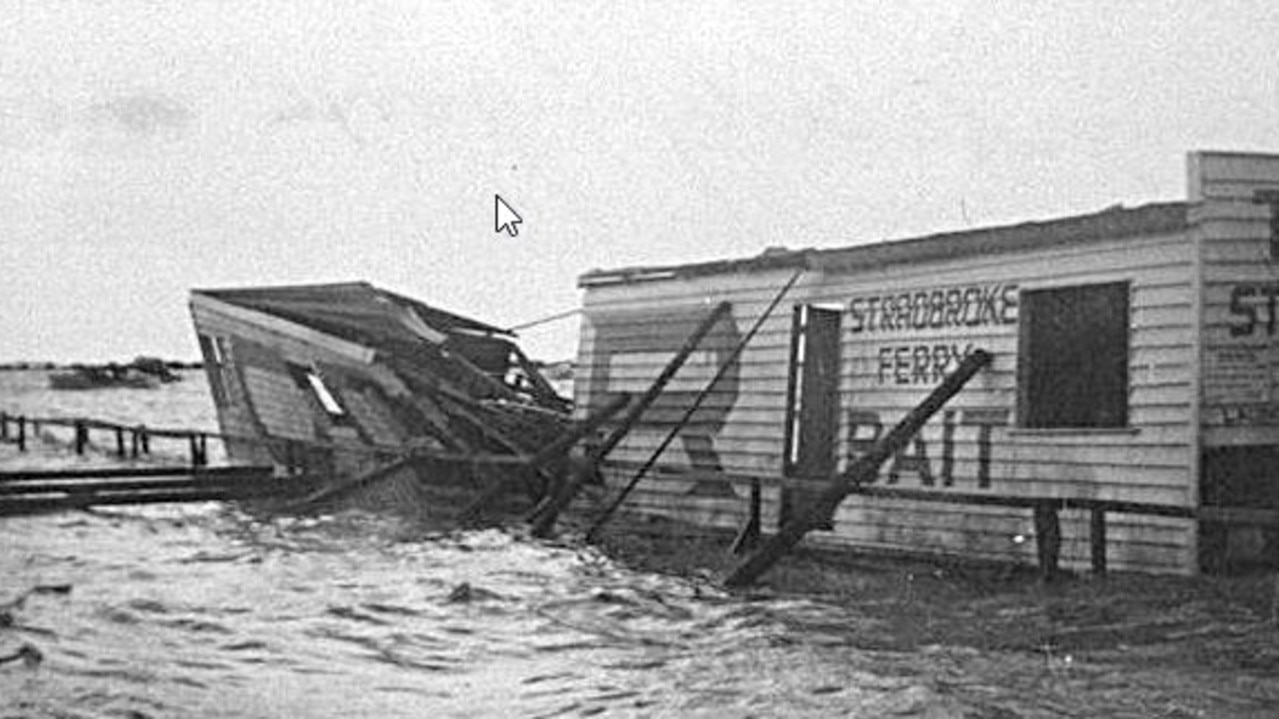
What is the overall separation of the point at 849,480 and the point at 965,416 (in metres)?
1.68

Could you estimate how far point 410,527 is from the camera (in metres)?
19.8

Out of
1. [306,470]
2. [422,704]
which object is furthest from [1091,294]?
[306,470]

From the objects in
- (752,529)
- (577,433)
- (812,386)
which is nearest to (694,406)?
(812,386)

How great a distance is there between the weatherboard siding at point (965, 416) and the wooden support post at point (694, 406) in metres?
0.12

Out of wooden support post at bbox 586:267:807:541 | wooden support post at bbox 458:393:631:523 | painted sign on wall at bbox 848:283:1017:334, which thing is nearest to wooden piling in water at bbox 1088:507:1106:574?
painted sign on wall at bbox 848:283:1017:334

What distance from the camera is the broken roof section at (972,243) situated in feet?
41.4

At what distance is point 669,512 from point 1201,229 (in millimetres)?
8096

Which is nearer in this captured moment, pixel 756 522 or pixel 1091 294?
pixel 1091 294

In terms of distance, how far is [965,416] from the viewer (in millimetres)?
14320

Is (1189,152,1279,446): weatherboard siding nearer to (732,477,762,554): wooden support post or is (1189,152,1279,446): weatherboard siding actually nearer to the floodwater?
the floodwater

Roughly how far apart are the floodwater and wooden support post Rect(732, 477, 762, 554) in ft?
3.61

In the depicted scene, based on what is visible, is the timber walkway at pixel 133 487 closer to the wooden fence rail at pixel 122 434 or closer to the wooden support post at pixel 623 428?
the wooden fence rail at pixel 122 434

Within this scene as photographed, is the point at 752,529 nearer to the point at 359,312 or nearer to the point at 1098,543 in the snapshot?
the point at 1098,543

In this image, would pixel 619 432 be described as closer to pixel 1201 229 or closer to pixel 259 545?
pixel 259 545
